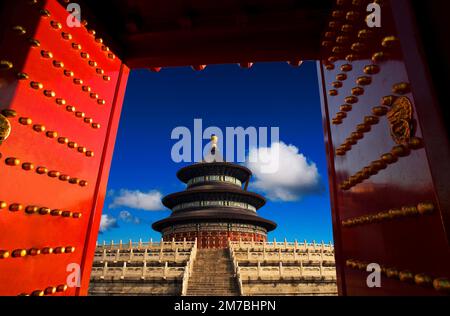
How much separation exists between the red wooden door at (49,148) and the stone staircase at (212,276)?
9.74m

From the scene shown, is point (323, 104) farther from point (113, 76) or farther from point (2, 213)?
point (2, 213)

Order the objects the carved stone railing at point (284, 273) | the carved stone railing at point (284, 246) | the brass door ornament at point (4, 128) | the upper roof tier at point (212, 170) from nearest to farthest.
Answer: the brass door ornament at point (4, 128)
the carved stone railing at point (284, 273)
the carved stone railing at point (284, 246)
the upper roof tier at point (212, 170)

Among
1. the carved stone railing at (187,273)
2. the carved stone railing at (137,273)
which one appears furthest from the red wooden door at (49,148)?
the carved stone railing at (137,273)

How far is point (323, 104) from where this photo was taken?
2.60m

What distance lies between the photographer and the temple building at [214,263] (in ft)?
37.9

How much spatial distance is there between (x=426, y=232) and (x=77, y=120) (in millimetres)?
2385

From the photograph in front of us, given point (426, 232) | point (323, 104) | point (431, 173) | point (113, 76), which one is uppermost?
point (113, 76)

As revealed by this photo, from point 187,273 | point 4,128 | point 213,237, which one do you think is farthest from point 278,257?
point 4,128

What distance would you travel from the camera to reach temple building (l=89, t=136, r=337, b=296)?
11.6 metres

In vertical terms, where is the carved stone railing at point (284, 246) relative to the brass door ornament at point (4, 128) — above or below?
above

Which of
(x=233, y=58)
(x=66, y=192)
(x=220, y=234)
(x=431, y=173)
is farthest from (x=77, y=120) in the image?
(x=220, y=234)

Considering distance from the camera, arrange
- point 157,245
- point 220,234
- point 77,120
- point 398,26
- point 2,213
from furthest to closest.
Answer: point 220,234 → point 157,245 → point 77,120 → point 2,213 → point 398,26

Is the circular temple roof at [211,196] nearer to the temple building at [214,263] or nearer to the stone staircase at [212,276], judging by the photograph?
the temple building at [214,263]

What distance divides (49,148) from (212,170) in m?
24.7
